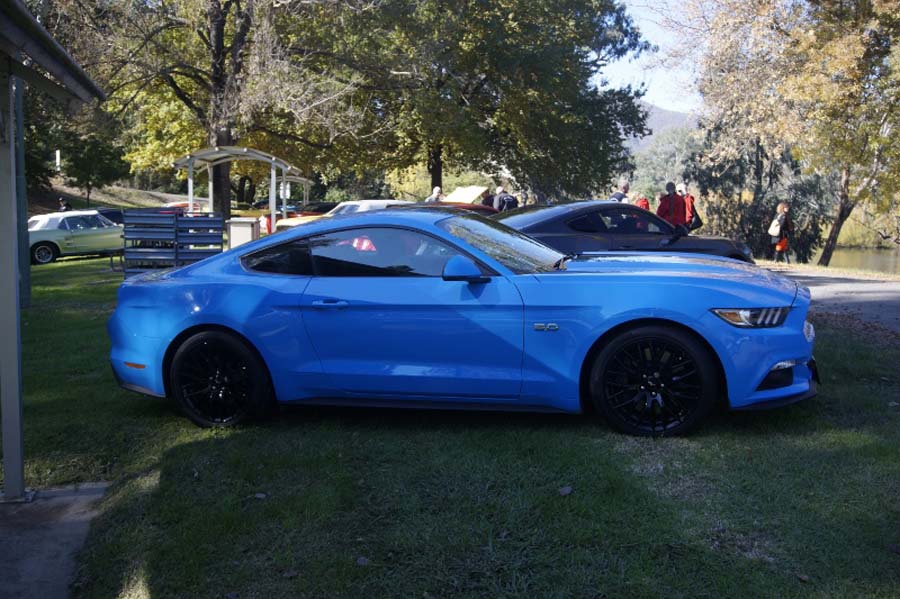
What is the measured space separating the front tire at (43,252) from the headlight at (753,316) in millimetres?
24503

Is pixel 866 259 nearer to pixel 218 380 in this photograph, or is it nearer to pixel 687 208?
pixel 687 208

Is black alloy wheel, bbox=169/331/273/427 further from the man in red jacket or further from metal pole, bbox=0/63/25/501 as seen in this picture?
the man in red jacket

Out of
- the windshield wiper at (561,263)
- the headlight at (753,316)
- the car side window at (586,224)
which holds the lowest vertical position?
the headlight at (753,316)

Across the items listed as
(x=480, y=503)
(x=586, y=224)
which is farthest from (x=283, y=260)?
(x=586, y=224)

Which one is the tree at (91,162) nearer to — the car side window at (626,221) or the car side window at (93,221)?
the car side window at (93,221)

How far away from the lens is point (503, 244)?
599 centimetres

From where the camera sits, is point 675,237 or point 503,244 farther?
point 675,237

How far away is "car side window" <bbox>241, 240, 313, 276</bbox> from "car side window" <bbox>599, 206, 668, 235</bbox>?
5586 millimetres

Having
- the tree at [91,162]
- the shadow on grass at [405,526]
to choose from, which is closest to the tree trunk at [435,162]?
the tree at [91,162]

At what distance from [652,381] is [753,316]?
0.73 m

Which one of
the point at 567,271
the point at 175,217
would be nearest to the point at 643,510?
the point at 567,271

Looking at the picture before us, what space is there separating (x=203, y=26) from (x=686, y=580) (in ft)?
84.5

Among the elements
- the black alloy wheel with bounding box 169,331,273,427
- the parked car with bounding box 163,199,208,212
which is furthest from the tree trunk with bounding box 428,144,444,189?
the black alloy wheel with bounding box 169,331,273,427

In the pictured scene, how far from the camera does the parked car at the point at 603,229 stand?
10.2 meters
